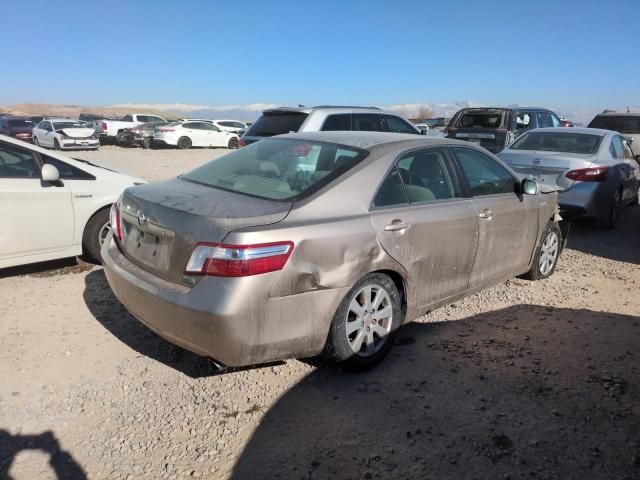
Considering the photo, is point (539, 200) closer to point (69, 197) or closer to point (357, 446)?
point (357, 446)

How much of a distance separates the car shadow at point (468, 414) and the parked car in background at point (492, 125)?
7794 millimetres

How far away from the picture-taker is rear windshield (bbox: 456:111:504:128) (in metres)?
11.6

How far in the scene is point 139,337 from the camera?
3916 mm

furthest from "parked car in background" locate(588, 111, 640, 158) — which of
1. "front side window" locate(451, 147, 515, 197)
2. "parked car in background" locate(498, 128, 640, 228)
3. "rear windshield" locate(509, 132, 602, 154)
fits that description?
"front side window" locate(451, 147, 515, 197)

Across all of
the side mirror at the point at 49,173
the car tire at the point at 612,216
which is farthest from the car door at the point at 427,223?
the car tire at the point at 612,216

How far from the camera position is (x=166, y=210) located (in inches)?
123

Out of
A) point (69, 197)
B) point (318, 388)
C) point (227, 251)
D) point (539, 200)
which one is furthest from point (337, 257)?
point (69, 197)

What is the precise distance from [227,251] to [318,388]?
1162 millimetres

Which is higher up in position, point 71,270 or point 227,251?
point 227,251

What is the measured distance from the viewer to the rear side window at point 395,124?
900 cm

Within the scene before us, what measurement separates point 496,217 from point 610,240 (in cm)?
418

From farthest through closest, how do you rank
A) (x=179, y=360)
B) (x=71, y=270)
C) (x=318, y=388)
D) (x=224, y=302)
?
1. (x=71, y=270)
2. (x=179, y=360)
3. (x=318, y=388)
4. (x=224, y=302)

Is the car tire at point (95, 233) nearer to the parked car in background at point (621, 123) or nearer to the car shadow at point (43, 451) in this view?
the car shadow at point (43, 451)

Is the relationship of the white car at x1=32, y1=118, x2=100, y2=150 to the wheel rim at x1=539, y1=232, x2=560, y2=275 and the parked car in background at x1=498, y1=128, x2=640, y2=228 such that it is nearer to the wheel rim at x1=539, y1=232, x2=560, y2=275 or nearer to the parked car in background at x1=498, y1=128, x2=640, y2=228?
the parked car in background at x1=498, y1=128, x2=640, y2=228
